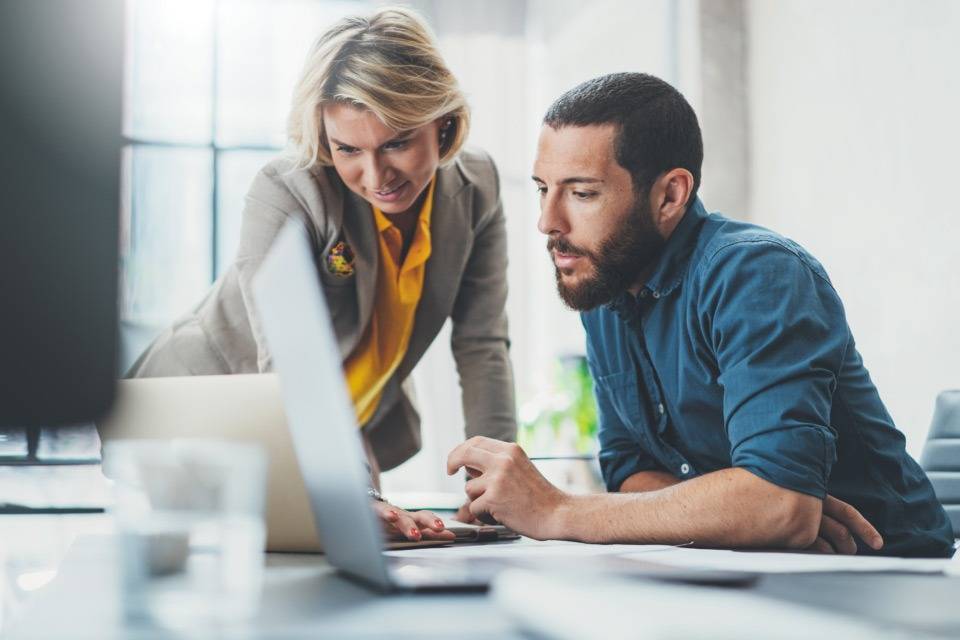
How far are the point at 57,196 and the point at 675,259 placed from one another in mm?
1050

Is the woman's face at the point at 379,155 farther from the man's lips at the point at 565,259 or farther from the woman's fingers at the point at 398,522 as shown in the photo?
the woman's fingers at the point at 398,522

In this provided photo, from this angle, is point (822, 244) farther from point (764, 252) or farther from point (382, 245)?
point (764, 252)

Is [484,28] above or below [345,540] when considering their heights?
above

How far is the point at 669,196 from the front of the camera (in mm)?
1476

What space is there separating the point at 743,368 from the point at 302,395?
67cm

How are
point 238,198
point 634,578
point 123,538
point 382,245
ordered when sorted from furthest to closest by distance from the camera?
point 238,198 → point 382,245 → point 634,578 → point 123,538

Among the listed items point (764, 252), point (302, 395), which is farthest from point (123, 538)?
point (764, 252)

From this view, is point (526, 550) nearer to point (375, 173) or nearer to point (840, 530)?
point (840, 530)

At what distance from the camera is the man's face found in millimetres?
1431

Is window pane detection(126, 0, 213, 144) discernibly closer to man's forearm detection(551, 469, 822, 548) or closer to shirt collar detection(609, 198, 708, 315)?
shirt collar detection(609, 198, 708, 315)

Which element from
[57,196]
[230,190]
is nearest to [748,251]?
[57,196]

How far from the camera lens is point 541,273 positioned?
170 inches

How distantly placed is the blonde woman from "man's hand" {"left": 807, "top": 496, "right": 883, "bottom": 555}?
0.78 meters

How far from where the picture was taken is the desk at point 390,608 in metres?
0.46
